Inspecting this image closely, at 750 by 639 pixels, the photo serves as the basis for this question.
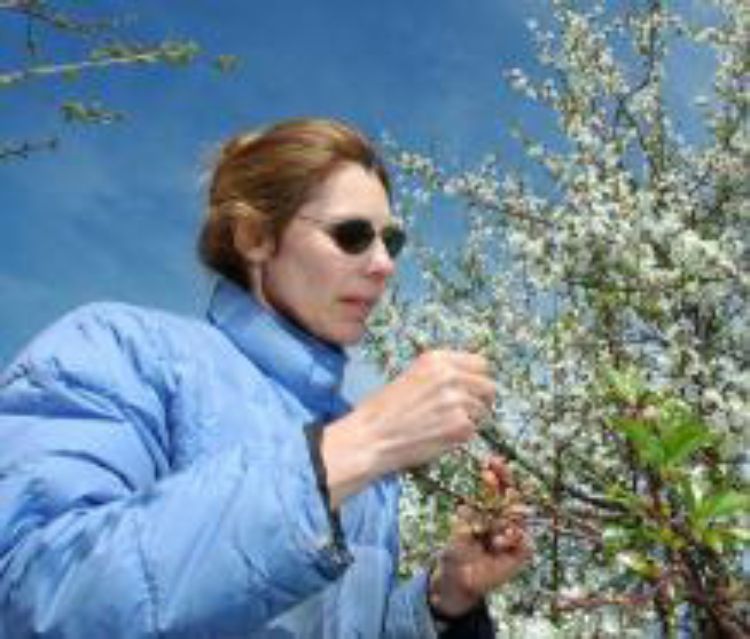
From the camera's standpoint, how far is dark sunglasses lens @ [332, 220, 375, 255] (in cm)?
297

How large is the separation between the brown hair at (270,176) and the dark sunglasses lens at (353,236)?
0.11 m

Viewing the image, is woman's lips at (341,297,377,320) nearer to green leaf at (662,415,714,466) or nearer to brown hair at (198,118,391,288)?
brown hair at (198,118,391,288)

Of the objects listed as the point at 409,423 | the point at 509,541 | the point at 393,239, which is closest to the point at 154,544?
the point at 409,423

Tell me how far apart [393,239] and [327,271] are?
23cm

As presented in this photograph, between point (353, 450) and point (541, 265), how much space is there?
743 centimetres

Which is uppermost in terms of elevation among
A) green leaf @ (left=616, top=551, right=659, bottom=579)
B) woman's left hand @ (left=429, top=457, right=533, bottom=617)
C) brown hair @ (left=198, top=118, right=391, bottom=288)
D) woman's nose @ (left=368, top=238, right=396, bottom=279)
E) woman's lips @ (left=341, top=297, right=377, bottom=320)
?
brown hair @ (left=198, top=118, right=391, bottom=288)

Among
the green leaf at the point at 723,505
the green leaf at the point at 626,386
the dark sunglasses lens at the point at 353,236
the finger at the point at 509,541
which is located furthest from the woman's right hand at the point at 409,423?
the dark sunglasses lens at the point at 353,236

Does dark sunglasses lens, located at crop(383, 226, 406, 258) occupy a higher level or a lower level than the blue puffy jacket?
higher

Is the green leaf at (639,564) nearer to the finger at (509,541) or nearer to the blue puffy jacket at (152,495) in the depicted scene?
the blue puffy jacket at (152,495)

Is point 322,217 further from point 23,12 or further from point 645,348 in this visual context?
point 645,348

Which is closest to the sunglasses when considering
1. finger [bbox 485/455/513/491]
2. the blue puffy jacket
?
the blue puffy jacket

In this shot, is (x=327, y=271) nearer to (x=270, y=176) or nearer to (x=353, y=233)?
(x=353, y=233)

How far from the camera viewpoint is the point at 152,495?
2010 mm

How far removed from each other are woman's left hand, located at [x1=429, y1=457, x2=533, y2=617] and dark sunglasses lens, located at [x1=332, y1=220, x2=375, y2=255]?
0.55 m
